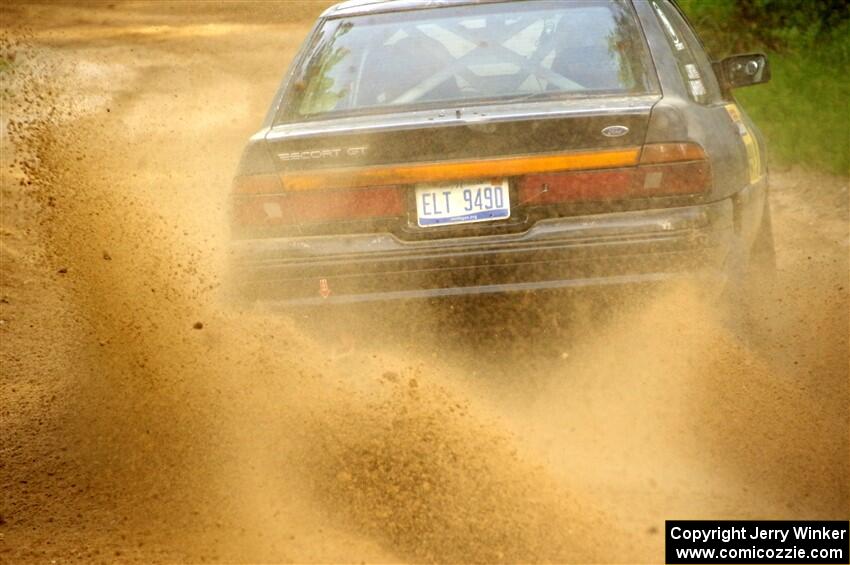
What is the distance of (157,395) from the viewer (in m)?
5.15

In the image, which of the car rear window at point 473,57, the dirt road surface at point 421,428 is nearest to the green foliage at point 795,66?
the dirt road surface at point 421,428

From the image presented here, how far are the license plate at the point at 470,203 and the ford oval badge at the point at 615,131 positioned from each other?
0.38 meters

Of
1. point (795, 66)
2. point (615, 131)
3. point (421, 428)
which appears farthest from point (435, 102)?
point (795, 66)

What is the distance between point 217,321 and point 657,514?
194 cm

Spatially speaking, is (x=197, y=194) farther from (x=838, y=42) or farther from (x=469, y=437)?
(x=469, y=437)

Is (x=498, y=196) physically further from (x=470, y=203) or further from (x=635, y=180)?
(x=635, y=180)

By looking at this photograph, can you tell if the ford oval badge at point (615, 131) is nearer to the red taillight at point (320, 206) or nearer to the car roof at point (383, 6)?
the red taillight at point (320, 206)

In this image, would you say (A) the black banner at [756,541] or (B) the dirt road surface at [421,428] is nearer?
(A) the black banner at [756,541]

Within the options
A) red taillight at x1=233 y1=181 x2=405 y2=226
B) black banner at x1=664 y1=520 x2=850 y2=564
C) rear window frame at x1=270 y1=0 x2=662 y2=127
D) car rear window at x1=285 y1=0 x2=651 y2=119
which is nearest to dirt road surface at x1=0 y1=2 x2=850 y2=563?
black banner at x1=664 y1=520 x2=850 y2=564

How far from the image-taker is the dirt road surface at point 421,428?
3873 mm

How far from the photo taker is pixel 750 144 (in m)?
5.16

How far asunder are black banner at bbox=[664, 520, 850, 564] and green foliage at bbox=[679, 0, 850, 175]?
5.62 metres

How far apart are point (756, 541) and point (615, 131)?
1.46 metres

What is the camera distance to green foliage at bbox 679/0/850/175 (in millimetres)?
9398
